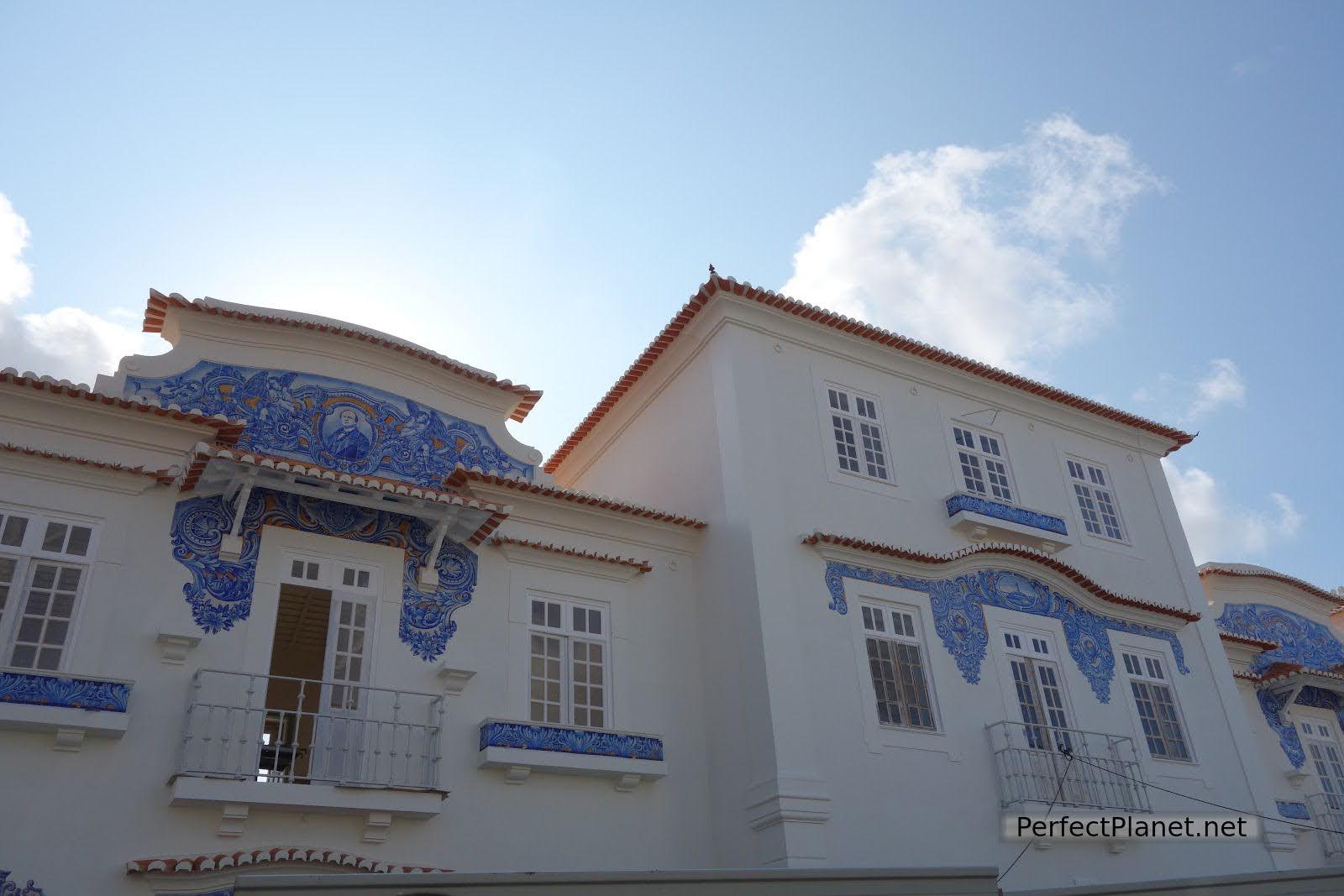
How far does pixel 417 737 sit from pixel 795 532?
4.57 metres

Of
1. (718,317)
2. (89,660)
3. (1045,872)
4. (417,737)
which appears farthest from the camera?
(718,317)

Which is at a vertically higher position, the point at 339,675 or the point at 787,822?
the point at 339,675

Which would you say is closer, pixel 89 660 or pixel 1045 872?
pixel 89 660

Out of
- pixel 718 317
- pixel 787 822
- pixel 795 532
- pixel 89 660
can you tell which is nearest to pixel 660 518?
pixel 795 532

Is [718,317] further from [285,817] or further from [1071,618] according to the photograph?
[285,817]

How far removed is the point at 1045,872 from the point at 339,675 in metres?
7.64

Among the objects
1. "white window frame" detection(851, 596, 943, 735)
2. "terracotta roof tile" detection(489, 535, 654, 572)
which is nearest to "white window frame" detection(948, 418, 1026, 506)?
"white window frame" detection(851, 596, 943, 735)

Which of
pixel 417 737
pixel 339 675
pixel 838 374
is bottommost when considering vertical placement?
pixel 417 737

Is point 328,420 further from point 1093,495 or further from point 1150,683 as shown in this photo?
point 1150,683

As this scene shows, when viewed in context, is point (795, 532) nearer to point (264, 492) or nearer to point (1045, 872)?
point (1045, 872)

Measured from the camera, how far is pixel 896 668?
1216cm

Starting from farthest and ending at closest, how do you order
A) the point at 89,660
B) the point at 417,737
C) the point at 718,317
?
the point at 718,317 → the point at 417,737 → the point at 89,660

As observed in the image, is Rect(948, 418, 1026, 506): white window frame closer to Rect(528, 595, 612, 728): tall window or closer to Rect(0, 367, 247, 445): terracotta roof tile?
Rect(528, 595, 612, 728): tall window

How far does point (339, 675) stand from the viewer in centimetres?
1034
